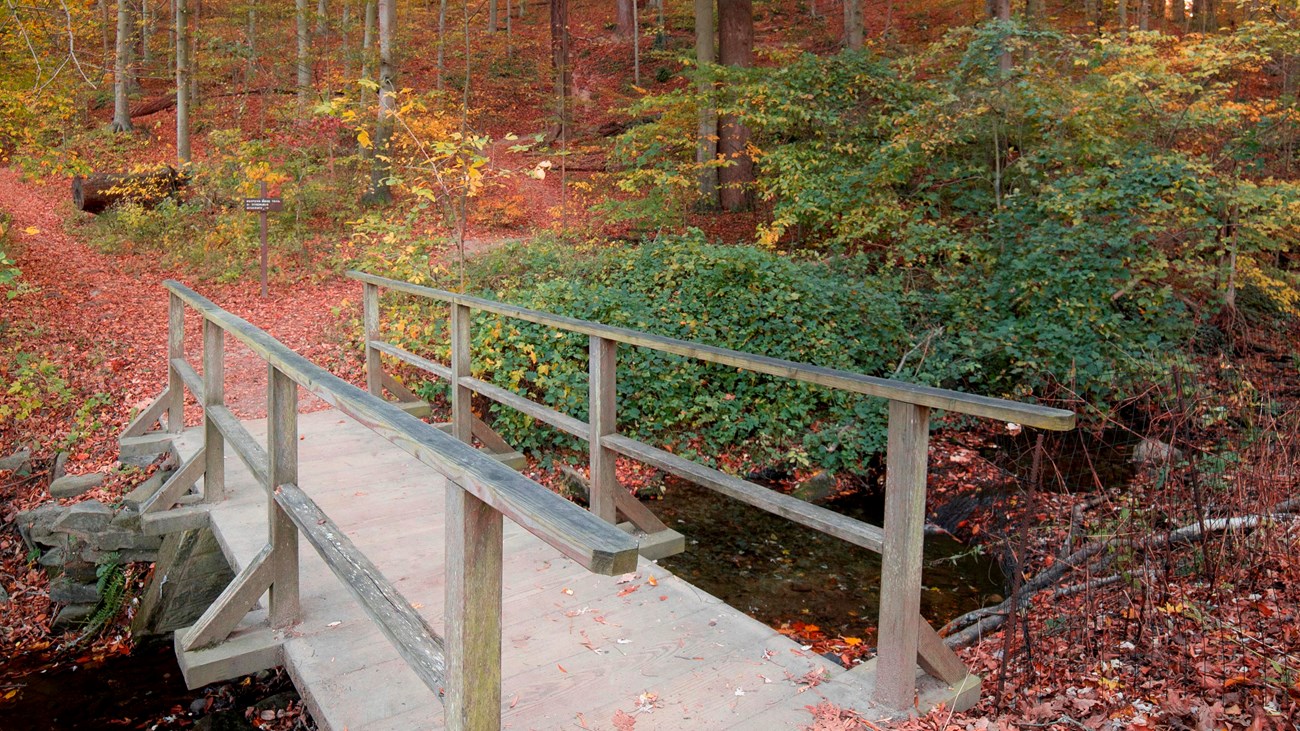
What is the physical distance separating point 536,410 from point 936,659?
8.87 ft

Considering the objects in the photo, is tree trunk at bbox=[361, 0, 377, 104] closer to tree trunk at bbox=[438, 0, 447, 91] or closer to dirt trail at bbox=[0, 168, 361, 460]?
tree trunk at bbox=[438, 0, 447, 91]

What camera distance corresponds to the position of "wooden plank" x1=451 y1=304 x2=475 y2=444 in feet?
19.7

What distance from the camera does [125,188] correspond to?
16.1 metres

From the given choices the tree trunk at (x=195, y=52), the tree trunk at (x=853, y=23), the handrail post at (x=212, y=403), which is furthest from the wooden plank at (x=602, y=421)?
the tree trunk at (x=195, y=52)

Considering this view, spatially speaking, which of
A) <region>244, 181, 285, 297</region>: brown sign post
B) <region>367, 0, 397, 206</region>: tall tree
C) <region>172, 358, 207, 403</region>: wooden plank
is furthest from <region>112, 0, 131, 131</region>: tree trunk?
<region>172, 358, 207, 403</region>: wooden plank

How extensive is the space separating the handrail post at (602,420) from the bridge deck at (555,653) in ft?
1.24

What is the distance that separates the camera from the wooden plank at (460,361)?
19.7 ft

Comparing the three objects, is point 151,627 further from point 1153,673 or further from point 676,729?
point 1153,673

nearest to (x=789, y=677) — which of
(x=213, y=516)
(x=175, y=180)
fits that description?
(x=213, y=516)

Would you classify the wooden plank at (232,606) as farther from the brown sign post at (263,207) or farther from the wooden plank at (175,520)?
the brown sign post at (263,207)

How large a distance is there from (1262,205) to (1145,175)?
1.29 meters

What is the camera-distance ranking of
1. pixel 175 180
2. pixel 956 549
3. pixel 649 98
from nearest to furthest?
pixel 956 549 → pixel 649 98 → pixel 175 180

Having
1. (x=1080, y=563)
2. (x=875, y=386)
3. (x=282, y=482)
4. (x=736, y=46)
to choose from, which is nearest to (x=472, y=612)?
(x=875, y=386)

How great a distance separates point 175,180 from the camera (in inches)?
665
